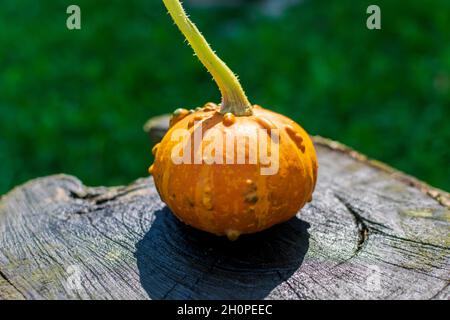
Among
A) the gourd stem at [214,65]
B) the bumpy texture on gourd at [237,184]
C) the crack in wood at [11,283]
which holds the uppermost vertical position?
the gourd stem at [214,65]

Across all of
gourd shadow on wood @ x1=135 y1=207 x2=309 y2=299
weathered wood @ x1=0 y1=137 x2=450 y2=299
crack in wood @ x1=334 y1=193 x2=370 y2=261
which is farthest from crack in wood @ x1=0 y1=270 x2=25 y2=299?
crack in wood @ x1=334 y1=193 x2=370 y2=261

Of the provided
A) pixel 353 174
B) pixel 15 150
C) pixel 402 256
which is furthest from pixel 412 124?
pixel 15 150

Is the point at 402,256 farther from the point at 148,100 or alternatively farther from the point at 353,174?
the point at 148,100

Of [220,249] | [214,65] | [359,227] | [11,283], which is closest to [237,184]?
[220,249]

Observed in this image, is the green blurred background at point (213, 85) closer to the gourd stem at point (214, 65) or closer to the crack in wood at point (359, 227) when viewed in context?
the crack in wood at point (359, 227)

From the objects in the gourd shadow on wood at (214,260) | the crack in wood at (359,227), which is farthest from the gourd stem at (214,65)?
the crack in wood at (359,227)

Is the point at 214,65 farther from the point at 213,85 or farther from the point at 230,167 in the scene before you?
the point at 213,85

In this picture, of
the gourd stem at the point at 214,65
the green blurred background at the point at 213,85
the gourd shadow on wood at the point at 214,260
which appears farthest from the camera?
the green blurred background at the point at 213,85
